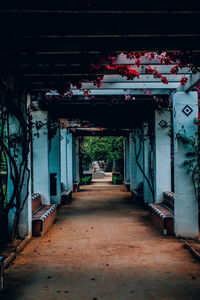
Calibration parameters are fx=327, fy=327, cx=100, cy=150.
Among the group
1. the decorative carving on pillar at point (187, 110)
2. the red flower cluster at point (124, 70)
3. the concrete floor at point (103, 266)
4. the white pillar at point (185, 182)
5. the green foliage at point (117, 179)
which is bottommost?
the concrete floor at point (103, 266)

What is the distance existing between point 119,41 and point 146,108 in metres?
5.52

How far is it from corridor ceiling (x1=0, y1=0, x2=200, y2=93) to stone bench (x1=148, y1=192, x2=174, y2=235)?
353 cm

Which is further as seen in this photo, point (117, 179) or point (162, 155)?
point (117, 179)

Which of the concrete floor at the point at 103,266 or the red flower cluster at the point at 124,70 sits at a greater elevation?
the red flower cluster at the point at 124,70

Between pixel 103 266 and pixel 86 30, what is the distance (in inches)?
128

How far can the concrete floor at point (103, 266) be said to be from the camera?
12.6ft

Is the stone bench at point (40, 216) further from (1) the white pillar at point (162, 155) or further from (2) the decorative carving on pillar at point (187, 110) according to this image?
(2) the decorative carving on pillar at point (187, 110)

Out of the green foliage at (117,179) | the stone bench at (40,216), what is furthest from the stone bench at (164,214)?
the green foliage at (117,179)

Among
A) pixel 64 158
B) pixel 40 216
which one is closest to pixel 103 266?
pixel 40 216

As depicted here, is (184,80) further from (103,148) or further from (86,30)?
(103,148)

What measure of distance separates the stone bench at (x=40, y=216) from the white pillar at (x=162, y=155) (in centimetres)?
281

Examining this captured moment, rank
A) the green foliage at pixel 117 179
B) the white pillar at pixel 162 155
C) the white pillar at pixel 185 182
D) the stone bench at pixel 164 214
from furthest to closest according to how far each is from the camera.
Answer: the green foliage at pixel 117 179
the white pillar at pixel 162 155
the stone bench at pixel 164 214
the white pillar at pixel 185 182

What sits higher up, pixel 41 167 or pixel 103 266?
pixel 41 167

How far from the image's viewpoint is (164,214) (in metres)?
6.97
